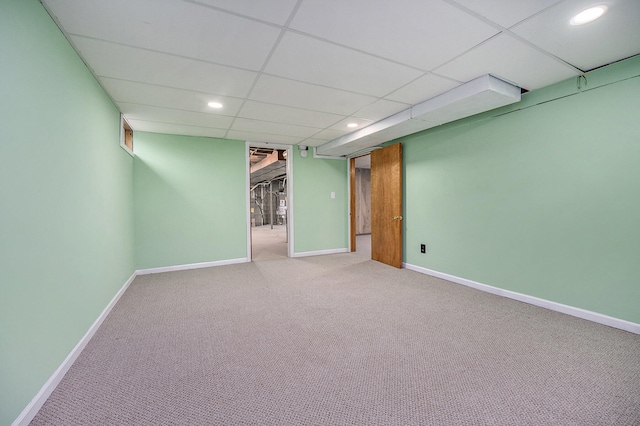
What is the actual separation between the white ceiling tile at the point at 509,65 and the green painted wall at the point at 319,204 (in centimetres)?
339

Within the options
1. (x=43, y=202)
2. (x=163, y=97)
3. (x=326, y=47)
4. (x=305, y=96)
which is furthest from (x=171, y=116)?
(x=326, y=47)

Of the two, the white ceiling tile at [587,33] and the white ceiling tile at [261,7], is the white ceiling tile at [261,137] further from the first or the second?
the white ceiling tile at [587,33]

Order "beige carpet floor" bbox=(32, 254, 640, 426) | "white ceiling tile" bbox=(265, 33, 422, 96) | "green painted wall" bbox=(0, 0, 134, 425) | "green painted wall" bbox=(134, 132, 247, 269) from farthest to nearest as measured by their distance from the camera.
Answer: "green painted wall" bbox=(134, 132, 247, 269) → "white ceiling tile" bbox=(265, 33, 422, 96) → "beige carpet floor" bbox=(32, 254, 640, 426) → "green painted wall" bbox=(0, 0, 134, 425)

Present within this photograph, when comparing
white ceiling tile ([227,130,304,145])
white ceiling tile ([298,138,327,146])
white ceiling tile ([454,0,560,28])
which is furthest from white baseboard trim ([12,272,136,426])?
white ceiling tile ([298,138,327,146])

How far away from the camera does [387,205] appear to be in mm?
4582

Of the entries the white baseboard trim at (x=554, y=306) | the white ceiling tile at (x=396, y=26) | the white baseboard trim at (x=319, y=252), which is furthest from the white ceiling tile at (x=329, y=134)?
the white baseboard trim at (x=554, y=306)

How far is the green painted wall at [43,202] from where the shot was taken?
49.3 inches

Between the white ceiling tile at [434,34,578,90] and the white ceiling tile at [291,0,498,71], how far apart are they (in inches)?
6.9

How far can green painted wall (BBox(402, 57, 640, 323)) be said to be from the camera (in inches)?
87.4

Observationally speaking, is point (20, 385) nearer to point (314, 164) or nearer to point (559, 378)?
point (559, 378)

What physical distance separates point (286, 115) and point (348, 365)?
2981 millimetres

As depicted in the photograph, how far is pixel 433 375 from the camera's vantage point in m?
1.69

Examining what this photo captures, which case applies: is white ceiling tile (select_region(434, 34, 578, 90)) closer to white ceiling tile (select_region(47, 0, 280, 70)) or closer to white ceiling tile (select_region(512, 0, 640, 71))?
white ceiling tile (select_region(512, 0, 640, 71))

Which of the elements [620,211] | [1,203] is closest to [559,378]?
[620,211]
